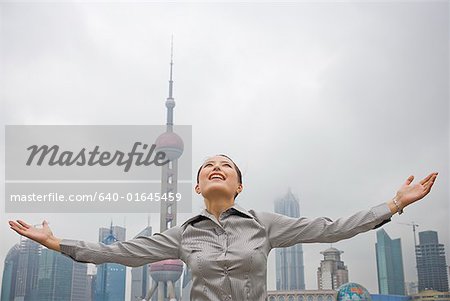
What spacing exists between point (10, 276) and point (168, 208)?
32.6 feet

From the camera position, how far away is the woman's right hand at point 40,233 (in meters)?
1.31

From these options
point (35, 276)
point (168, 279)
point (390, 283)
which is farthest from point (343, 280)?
point (35, 276)

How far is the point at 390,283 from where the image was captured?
28469 mm

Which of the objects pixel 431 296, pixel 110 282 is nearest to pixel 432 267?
pixel 431 296

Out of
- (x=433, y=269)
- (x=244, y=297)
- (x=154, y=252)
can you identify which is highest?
(x=433, y=269)

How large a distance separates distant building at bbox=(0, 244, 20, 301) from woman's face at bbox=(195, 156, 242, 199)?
1134 inches

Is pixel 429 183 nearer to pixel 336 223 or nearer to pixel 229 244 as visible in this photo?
pixel 336 223

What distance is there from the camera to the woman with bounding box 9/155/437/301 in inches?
48.7

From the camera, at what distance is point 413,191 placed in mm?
1257

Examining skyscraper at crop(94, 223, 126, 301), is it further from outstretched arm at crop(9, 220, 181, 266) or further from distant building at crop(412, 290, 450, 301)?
outstretched arm at crop(9, 220, 181, 266)

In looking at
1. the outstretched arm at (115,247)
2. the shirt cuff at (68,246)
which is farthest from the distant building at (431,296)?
the shirt cuff at (68,246)

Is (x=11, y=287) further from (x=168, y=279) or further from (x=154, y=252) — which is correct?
(x=154, y=252)

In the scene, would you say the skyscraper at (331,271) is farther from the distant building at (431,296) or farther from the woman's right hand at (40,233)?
the woman's right hand at (40,233)

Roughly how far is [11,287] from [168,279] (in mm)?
9042
